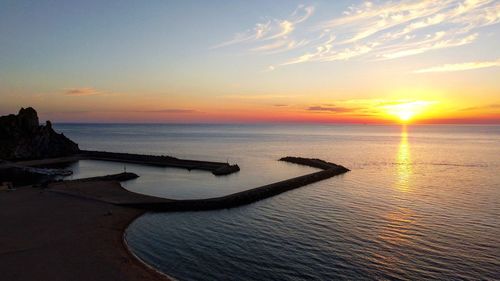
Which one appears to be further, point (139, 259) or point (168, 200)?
point (168, 200)

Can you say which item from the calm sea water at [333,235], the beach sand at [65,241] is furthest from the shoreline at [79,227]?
the calm sea water at [333,235]

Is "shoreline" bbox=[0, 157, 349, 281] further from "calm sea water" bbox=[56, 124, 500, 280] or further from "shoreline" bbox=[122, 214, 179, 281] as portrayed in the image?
"calm sea water" bbox=[56, 124, 500, 280]

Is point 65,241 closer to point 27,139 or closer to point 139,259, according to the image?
point 139,259

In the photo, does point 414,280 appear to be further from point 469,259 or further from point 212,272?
point 212,272

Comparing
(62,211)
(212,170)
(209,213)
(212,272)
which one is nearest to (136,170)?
(212,170)

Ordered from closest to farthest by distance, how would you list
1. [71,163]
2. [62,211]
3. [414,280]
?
[414,280] < [62,211] < [71,163]

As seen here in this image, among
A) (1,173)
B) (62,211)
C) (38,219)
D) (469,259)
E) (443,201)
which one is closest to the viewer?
(469,259)

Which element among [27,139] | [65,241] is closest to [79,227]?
[65,241]

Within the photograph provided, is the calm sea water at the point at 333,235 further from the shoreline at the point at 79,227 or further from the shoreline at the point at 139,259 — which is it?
the shoreline at the point at 79,227
